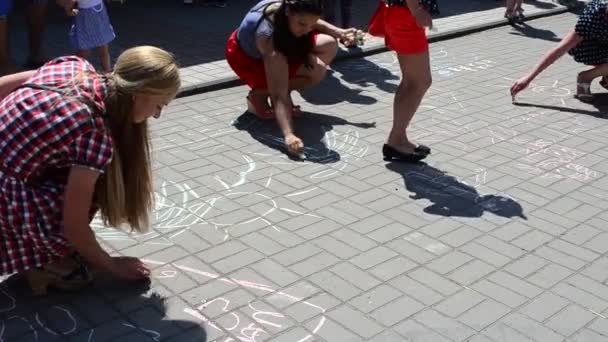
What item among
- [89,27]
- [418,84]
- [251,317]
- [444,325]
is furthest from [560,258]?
[89,27]

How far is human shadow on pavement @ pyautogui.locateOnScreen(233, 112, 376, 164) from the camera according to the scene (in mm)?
4410

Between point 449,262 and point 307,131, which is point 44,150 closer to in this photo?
point 449,262

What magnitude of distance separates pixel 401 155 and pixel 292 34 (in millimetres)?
980

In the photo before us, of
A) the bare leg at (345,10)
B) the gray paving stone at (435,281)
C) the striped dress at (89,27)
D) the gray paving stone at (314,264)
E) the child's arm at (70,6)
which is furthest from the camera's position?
the bare leg at (345,10)

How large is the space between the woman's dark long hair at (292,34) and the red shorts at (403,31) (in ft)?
1.38

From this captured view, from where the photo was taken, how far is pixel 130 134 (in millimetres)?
2590

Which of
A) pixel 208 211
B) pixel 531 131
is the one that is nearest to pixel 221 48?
pixel 531 131

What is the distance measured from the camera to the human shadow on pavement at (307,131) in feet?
14.5

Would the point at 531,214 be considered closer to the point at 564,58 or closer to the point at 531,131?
the point at 531,131

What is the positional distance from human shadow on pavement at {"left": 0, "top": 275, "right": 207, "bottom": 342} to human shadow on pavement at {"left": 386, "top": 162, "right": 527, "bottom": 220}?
4.98 ft

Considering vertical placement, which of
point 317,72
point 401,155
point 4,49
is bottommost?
point 401,155

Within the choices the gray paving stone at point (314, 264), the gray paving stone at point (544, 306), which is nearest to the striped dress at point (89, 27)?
the gray paving stone at point (314, 264)

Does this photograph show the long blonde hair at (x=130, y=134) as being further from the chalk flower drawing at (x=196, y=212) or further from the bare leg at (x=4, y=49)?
the bare leg at (x=4, y=49)

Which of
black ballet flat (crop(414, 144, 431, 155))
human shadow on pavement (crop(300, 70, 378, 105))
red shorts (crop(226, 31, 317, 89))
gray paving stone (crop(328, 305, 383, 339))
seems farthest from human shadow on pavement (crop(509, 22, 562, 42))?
gray paving stone (crop(328, 305, 383, 339))
